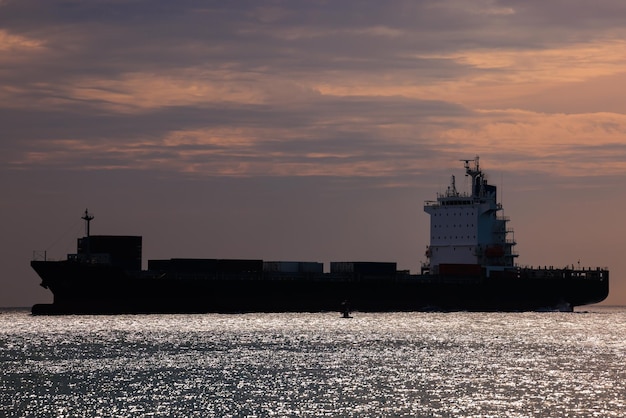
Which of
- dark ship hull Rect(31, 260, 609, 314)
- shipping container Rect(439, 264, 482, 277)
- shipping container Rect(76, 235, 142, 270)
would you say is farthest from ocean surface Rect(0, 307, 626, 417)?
shipping container Rect(439, 264, 482, 277)

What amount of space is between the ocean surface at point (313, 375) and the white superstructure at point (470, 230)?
119ft

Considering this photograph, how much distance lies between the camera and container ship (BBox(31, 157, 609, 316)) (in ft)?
321

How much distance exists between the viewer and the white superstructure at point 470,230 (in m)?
125

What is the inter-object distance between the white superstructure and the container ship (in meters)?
0.11

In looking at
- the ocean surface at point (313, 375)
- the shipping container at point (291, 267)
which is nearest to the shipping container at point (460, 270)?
the shipping container at point (291, 267)

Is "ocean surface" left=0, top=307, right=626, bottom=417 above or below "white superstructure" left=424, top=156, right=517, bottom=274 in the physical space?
below

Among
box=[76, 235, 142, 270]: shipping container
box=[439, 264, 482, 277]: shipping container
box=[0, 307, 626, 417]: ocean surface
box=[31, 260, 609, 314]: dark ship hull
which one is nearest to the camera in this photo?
box=[0, 307, 626, 417]: ocean surface

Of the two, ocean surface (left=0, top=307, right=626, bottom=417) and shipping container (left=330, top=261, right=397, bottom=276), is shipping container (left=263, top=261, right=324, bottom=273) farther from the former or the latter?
ocean surface (left=0, top=307, right=626, bottom=417)

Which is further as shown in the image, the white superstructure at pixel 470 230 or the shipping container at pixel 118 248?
the white superstructure at pixel 470 230

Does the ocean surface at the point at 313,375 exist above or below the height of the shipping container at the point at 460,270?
below

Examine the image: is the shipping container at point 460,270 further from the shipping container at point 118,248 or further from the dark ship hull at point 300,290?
the shipping container at point 118,248

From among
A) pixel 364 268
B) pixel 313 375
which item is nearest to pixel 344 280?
pixel 364 268

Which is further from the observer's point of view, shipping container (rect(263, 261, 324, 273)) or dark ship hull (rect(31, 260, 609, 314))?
shipping container (rect(263, 261, 324, 273))

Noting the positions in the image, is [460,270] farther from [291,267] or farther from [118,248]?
[118,248]
